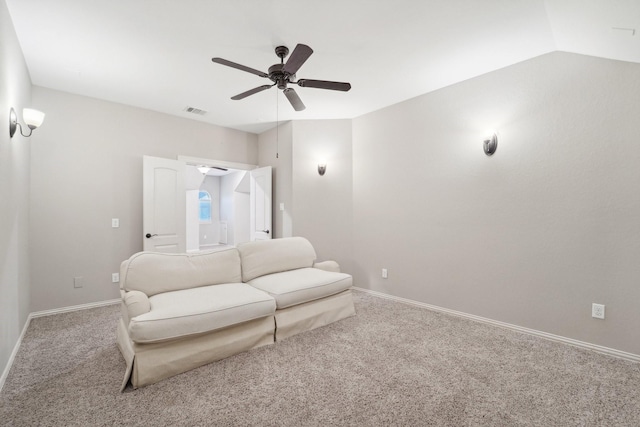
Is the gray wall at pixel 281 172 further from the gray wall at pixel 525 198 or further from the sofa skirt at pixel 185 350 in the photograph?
the sofa skirt at pixel 185 350

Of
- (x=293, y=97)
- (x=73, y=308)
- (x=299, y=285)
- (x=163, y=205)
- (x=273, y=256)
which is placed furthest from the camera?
(x=163, y=205)

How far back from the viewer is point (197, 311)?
82.9 inches

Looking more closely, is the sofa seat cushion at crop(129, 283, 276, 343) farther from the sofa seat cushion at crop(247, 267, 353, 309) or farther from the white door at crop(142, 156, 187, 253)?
the white door at crop(142, 156, 187, 253)

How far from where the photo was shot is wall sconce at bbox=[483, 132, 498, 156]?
3.05 meters

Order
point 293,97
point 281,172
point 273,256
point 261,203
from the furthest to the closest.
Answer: point 261,203 < point 281,172 < point 273,256 < point 293,97

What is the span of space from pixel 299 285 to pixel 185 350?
1125mm

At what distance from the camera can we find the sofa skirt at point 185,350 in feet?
6.30

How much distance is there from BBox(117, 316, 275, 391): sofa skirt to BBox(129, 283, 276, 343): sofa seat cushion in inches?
4.4

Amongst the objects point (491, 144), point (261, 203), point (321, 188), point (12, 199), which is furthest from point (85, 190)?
point (491, 144)

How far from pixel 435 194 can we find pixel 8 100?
4.17 metres

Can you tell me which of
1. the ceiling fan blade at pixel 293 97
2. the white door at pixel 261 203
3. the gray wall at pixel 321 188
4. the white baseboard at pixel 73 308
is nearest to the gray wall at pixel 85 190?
the white baseboard at pixel 73 308

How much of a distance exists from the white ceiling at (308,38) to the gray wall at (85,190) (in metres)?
0.37

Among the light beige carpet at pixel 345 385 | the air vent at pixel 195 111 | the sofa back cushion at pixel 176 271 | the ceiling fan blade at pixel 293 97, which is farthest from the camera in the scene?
the air vent at pixel 195 111

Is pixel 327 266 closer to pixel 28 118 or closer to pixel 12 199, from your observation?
pixel 12 199
